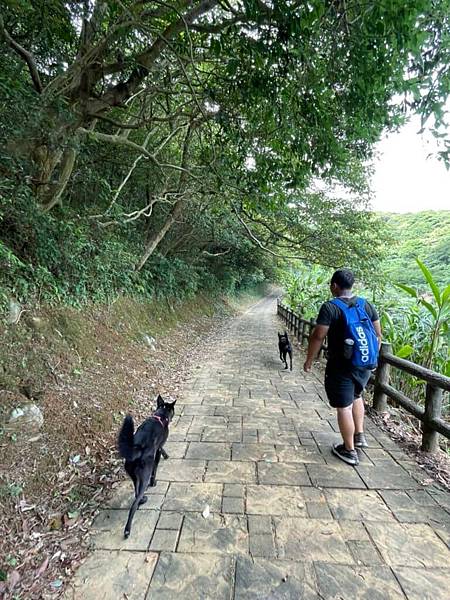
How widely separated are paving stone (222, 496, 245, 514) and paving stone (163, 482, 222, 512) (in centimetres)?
4

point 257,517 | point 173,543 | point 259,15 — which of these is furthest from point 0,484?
point 259,15

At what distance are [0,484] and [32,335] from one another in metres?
1.78

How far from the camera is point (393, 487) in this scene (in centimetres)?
253

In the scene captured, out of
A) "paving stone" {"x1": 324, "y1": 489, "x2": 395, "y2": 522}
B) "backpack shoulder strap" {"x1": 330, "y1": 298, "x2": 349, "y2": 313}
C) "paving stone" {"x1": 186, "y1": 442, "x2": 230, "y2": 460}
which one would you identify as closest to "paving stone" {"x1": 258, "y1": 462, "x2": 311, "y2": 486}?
"paving stone" {"x1": 324, "y1": 489, "x2": 395, "y2": 522}

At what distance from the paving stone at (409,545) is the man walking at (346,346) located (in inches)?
30.3

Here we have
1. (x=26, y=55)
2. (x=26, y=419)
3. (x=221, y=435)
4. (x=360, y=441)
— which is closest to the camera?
(x=26, y=419)

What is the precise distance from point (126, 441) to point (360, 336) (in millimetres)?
2082

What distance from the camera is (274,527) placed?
81.4 inches

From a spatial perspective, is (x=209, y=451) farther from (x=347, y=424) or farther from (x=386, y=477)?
(x=386, y=477)

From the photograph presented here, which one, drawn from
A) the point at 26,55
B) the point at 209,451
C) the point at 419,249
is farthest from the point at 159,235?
the point at 419,249

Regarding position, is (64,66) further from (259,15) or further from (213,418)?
(213,418)

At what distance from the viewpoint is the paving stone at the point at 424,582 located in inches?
63.3

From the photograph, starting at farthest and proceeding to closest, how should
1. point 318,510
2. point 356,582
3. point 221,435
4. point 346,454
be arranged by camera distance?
point 221,435 < point 346,454 < point 318,510 < point 356,582

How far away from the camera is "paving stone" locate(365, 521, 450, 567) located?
5.97 ft
